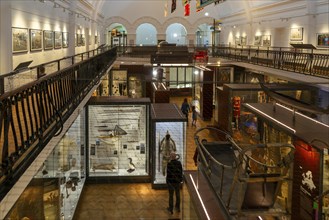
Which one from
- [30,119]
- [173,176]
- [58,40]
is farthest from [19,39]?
[30,119]

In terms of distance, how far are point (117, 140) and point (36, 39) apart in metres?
6.27

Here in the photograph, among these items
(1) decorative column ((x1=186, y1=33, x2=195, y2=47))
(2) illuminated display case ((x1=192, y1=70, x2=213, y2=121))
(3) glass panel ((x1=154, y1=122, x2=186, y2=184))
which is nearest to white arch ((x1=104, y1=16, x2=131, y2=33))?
(1) decorative column ((x1=186, y1=33, x2=195, y2=47))

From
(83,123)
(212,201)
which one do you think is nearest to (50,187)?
(212,201)

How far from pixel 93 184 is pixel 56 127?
6047mm

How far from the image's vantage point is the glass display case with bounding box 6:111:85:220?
15.8 feet

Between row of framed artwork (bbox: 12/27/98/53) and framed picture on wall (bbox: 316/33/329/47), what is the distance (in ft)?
36.5

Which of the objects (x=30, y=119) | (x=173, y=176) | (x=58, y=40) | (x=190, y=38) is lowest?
(x=173, y=176)

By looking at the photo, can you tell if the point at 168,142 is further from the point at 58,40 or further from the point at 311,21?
the point at 311,21

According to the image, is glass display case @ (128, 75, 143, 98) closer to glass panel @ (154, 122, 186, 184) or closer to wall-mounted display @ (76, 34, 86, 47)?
wall-mounted display @ (76, 34, 86, 47)

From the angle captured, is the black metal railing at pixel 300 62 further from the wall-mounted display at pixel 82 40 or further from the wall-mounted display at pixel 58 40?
the wall-mounted display at pixel 82 40

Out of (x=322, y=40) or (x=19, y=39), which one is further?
(x=322, y=40)

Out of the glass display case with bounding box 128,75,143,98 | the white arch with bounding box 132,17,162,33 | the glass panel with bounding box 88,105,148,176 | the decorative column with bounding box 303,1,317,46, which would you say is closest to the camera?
the glass panel with bounding box 88,105,148,176

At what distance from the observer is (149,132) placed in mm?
11086

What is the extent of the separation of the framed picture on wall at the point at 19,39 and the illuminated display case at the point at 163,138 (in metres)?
4.59
